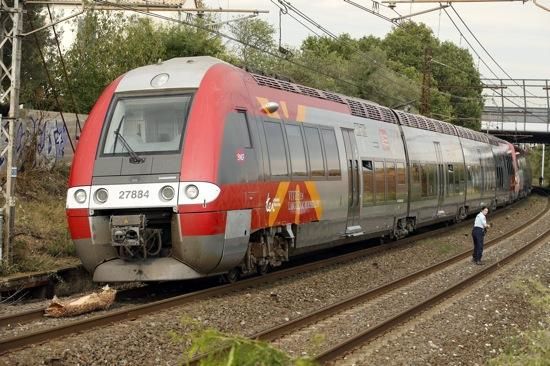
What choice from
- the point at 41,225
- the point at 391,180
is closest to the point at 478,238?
the point at 391,180

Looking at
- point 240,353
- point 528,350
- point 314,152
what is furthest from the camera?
point 314,152

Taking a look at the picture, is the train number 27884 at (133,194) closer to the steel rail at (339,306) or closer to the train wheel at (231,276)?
the train wheel at (231,276)

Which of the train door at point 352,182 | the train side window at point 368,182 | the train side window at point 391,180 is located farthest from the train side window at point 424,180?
the train door at point 352,182

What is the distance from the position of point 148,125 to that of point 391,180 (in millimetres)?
8156

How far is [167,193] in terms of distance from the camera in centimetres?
952

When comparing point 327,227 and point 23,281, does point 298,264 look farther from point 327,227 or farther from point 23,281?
point 23,281

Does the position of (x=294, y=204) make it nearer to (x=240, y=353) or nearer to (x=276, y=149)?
(x=276, y=149)

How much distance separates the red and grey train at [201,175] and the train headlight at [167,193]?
15 millimetres

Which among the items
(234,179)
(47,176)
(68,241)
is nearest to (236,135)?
(234,179)

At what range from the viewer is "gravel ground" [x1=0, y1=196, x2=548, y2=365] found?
6.98m

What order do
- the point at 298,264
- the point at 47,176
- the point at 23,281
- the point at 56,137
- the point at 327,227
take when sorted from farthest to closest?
the point at 56,137 → the point at 47,176 → the point at 298,264 → the point at 327,227 → the point at 23,281

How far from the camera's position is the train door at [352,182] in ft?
46.9

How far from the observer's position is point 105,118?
407 inches

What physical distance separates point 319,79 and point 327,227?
97.9 ft
